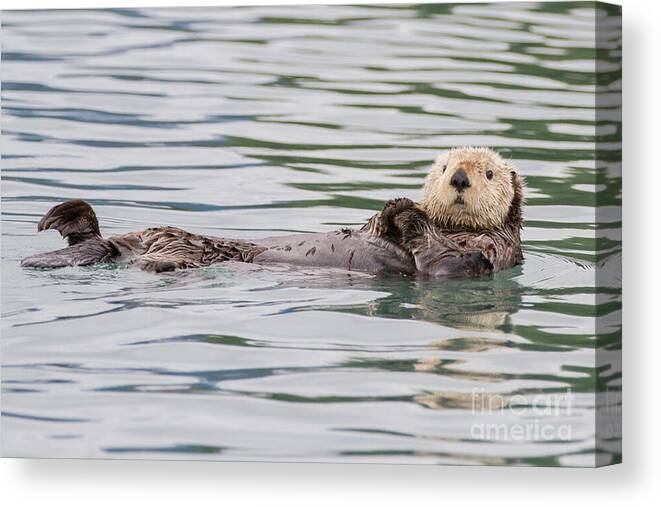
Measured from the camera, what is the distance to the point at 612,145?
19.2 ft

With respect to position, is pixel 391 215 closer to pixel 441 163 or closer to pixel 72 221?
pixel 441 163

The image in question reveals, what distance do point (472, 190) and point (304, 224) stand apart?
115cm

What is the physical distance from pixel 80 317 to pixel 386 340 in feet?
4.53

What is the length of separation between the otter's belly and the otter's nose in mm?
419

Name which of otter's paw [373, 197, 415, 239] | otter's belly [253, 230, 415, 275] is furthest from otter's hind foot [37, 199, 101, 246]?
otter's paw [373, 197, 415, 239]

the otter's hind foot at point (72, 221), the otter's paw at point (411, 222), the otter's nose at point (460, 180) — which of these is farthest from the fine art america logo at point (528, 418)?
the otter's hind foot at point (72, 221)

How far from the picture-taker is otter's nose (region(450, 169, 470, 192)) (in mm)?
7023

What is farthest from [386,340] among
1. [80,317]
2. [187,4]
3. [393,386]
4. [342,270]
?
[187,4]

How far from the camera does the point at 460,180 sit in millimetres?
7039

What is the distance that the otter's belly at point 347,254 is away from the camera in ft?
23.1

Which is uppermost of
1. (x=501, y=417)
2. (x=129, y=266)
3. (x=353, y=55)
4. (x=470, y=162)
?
(x=353, y=55)

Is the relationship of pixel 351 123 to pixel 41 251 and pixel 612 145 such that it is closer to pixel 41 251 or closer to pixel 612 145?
pixel 41 251

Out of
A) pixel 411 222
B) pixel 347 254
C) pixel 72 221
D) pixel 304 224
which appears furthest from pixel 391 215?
pixel 72 221

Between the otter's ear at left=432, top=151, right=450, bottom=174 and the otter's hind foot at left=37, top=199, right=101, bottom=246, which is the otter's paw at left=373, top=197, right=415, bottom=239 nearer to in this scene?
the otter's ear at left=432, top=151, right=450, bottom=174
